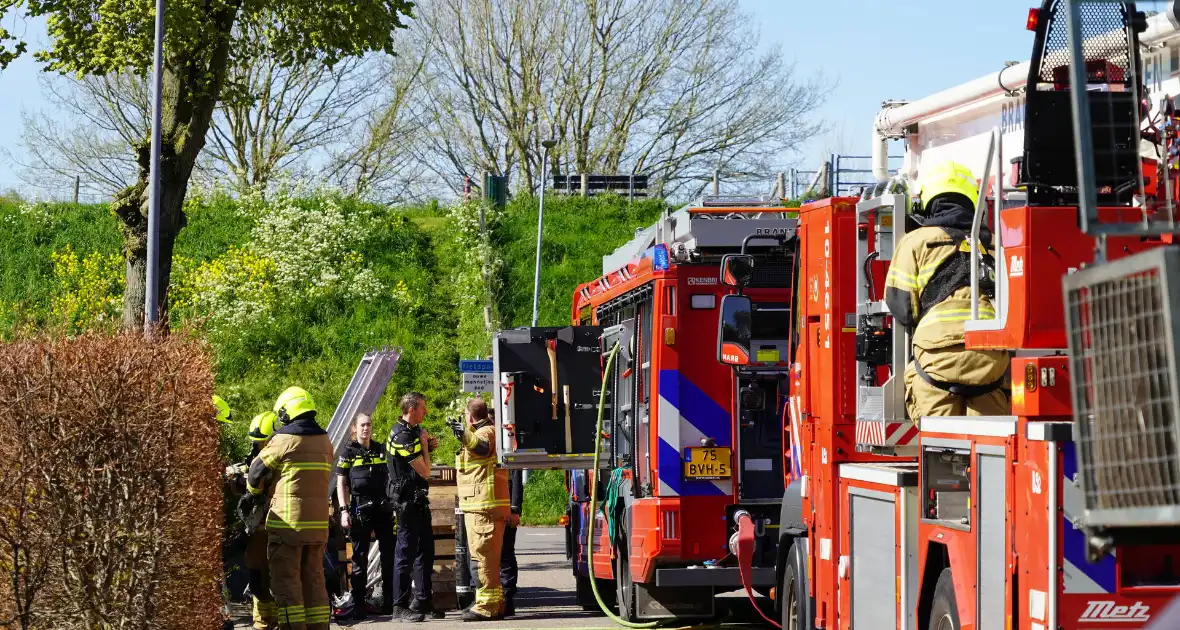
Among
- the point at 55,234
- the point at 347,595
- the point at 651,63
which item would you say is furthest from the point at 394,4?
the point at 651,63

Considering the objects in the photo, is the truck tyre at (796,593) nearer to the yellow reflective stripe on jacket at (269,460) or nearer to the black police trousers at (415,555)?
→ the yellow reflective stripe on jacket at (269,460)

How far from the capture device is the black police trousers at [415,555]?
42.3ft

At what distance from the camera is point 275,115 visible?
44.0 metres

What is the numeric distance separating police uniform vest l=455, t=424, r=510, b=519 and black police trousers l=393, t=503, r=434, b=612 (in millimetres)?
362

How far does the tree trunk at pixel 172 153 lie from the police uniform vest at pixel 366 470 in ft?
13.8

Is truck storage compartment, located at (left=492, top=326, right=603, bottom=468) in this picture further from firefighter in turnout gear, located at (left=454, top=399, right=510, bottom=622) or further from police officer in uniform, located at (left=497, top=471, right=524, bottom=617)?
police officer in uniform, located at (left=497, top=471, right=524, bottom=617)

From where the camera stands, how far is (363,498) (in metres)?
13.1

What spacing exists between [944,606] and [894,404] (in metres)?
1.47

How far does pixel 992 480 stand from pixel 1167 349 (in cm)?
246

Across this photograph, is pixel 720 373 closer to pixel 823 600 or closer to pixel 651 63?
pixel 823 600

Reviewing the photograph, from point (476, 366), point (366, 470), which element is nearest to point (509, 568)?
point (366, 470)

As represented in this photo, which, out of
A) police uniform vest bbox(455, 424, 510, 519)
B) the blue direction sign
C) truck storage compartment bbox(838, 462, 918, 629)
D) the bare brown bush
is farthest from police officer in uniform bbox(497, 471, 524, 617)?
the blue direction sign

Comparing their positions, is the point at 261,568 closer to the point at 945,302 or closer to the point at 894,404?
the point at 894,404

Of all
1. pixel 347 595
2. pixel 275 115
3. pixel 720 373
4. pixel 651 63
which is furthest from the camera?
pixel 651 63
